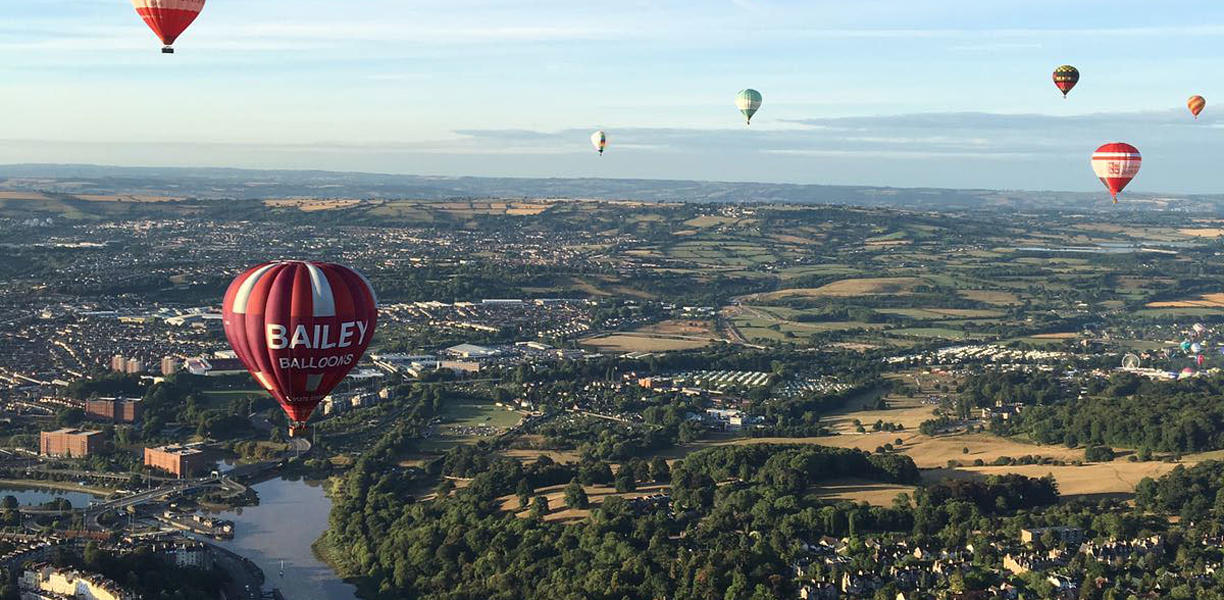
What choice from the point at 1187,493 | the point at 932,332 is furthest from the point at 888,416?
the point at 932,332

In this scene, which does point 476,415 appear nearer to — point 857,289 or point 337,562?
point 337,562

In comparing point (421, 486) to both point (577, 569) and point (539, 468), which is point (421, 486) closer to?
point (539, 468)

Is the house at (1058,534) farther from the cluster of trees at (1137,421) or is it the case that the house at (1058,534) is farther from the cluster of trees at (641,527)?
the cluster of trees at (1137,421)

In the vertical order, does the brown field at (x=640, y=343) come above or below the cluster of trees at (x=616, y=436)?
below

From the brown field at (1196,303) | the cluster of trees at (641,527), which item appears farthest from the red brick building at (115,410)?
the brown field at (1196,303)

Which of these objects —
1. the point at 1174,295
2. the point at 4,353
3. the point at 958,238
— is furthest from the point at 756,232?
the point at 4,353

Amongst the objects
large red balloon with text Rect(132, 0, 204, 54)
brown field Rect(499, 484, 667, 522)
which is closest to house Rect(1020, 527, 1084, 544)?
brown field Rect(499, 484, 667, 522)
